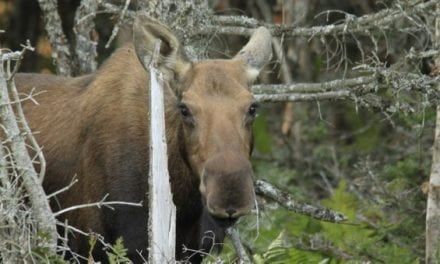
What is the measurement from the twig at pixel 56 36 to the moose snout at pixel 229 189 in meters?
3.79

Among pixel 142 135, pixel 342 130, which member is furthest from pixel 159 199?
pixel 342 130

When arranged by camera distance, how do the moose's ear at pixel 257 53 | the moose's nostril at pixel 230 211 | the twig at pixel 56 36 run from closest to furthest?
the moose's nostril at pixel 230 211 < the moose's ear at pixel 257 53 < the twig at pixel 56 36

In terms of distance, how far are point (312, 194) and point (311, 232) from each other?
57.4 inches

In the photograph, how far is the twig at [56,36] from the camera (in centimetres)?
1117

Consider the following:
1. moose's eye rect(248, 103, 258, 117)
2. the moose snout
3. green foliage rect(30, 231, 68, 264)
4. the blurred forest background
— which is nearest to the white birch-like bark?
the moose snout

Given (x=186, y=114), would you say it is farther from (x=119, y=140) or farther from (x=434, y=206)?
(x=434, y=206)

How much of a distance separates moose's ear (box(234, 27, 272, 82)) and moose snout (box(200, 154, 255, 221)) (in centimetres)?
135

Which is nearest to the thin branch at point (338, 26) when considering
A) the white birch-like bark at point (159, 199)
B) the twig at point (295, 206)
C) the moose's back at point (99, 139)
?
the moose's back at point (99, 139)

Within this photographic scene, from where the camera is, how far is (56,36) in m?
11.2

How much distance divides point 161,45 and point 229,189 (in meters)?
1.47

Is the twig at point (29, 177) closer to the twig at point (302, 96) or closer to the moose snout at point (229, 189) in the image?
the moose snout at point (229, 189)

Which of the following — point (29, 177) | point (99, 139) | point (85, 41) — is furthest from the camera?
point (85, 41)

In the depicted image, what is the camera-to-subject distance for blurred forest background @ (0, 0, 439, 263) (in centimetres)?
953

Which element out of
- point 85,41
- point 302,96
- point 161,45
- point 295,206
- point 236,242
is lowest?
point 236,242
